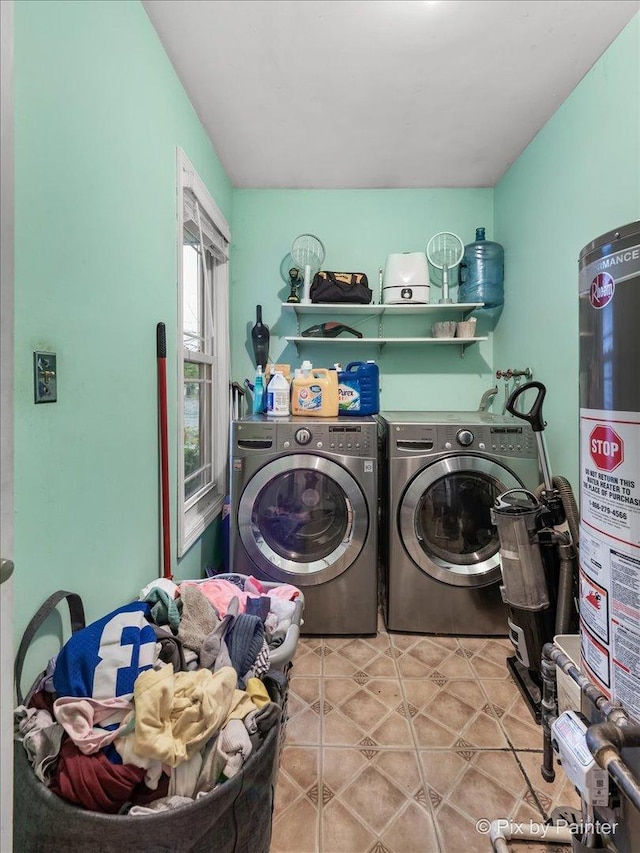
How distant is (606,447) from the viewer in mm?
610

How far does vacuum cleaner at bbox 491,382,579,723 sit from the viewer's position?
153 centimetres

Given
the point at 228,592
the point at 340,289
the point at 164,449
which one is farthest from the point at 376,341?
the point at 228,592

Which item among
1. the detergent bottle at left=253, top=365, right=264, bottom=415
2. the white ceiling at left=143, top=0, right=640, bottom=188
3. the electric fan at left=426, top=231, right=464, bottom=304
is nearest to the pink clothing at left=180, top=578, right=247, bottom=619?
the detergent bottle at left=253, top=365, right=264, bottom=415

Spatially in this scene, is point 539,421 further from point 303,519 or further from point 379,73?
point 379,73

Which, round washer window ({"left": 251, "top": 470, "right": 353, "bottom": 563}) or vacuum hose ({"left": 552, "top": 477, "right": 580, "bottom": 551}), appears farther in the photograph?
round washer window ({"left": 251, "top": 470, "right": 353, "bottom": 563})

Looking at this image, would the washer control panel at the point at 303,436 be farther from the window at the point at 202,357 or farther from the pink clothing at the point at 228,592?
the pink clothing at the point at 228,592

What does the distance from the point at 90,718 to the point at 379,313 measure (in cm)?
246

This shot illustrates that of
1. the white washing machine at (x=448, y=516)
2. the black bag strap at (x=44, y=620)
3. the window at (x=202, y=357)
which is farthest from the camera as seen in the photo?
the white washing machine at (x=448, y=516)

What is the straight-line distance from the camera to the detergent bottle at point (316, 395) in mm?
2209

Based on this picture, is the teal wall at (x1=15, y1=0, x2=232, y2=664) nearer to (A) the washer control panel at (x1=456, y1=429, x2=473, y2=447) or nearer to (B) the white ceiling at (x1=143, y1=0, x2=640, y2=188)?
(B) the white ceiling at (x1=143, y1=0, x2=640, y2=188)

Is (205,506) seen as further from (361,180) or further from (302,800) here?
(361,180)

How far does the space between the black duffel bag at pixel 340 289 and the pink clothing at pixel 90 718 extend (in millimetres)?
2160

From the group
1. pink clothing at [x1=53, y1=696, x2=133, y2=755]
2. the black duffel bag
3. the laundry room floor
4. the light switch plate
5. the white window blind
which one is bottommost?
the laundry room floor

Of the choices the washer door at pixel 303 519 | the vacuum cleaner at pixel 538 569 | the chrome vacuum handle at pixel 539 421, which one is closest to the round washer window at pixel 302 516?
the washer door at pixel 303 519
